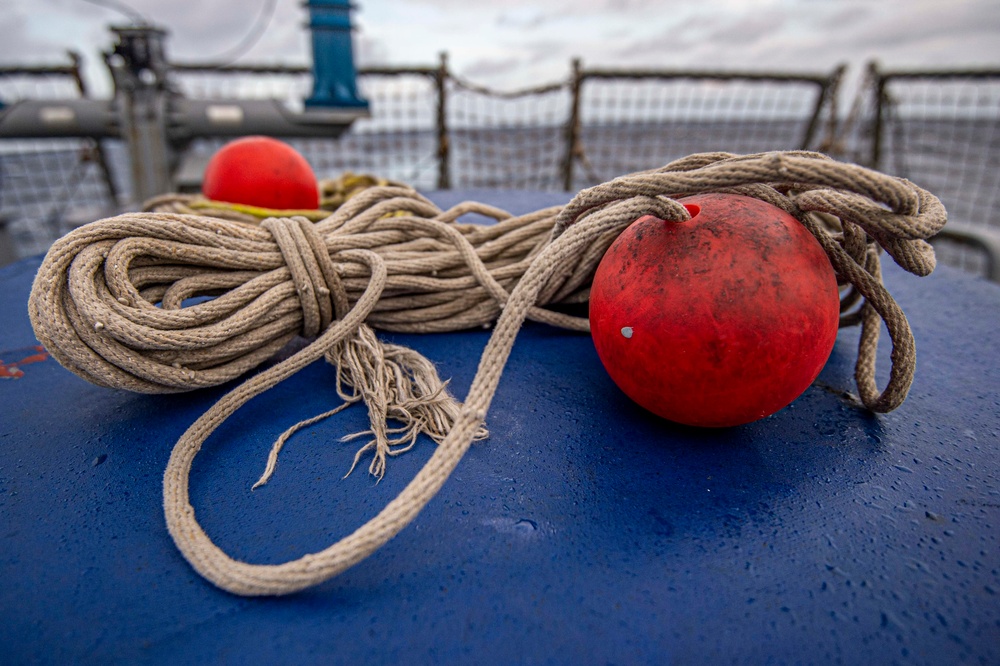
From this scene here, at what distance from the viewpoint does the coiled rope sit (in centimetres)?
66

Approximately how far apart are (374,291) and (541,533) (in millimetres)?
542

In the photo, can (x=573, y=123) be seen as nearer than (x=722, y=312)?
No

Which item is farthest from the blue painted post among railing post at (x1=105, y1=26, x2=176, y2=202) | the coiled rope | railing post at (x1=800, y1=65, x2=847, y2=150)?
railing post at (x1=800, y1=65, x2=847, y2=150)

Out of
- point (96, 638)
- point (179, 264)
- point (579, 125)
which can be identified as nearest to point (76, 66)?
point (579, 125)

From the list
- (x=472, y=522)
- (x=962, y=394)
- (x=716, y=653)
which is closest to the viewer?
(x=716, y=653)

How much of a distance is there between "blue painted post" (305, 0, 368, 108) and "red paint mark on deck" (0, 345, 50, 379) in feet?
6.79

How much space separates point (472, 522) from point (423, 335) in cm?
58

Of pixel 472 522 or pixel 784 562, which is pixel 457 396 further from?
pixel 784 562

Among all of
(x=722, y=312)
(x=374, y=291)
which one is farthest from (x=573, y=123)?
(x=722, y=312)

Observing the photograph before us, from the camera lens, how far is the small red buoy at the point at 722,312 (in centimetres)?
71

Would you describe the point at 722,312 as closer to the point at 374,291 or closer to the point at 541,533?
the point at 541,533

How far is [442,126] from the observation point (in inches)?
140

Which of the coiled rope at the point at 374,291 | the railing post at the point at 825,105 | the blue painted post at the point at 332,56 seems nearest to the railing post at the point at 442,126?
the blue painted post at the point at 332,56

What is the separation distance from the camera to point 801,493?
735 millimetres
